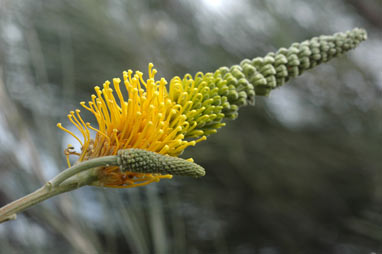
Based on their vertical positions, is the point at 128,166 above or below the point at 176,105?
below

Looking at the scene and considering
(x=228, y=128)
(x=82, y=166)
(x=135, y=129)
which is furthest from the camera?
(x=228, y=128)

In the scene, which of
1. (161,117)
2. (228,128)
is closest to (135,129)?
(161,117)

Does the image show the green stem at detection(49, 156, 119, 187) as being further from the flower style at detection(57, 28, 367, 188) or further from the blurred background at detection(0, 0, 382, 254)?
the blurred background at detection(0, 0, 382, 254)

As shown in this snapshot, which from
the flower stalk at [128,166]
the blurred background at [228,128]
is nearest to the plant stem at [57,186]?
the flower stalk at [128,166]

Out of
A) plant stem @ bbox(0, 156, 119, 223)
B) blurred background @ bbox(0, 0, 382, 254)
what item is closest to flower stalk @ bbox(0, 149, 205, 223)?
plant stem @ bbox(0, 156, 119, 223)

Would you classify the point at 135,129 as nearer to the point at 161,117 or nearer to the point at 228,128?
the point at 161,117

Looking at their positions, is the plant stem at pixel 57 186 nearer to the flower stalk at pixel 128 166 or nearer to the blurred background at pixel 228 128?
the flower stalk at pixel 128 166
